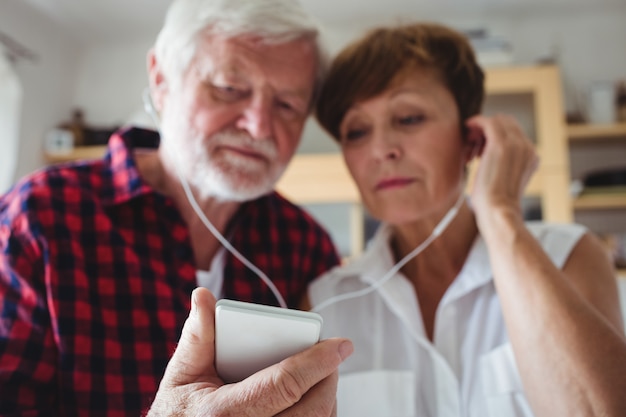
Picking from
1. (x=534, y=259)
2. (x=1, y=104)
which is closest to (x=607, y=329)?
(x=534, y=259)

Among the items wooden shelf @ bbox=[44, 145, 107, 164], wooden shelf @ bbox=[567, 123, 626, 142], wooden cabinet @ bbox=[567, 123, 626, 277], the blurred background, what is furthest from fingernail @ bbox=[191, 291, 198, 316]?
wooden shelf @ bbox=[44, 145, 107, 164]

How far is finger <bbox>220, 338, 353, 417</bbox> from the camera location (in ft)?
1.44

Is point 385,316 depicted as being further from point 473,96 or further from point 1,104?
point 1,104

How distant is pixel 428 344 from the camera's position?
2.77 ft

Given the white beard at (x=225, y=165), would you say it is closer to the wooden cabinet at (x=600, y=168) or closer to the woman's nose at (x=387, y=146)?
the woman's nose at (x=387, y=146)

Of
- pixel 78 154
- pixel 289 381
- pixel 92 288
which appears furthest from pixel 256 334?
pixel 78 154

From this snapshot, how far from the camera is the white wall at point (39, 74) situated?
2652 mm

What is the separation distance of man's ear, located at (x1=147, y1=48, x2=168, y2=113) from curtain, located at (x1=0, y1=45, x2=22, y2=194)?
5.26 ft

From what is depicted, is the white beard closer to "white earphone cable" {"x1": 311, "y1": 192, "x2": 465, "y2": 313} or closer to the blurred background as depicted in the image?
"white earphone cable" {"x1": 311, "y1": 192, "x2": 465, "y2": 313}

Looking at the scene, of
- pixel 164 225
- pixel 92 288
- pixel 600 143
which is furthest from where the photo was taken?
pixel 600 143

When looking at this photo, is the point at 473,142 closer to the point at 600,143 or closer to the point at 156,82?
the point at 156,82

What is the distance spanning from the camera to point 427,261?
1.01 meters

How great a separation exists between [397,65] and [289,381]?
65cm

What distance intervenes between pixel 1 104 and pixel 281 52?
75.3 inches
